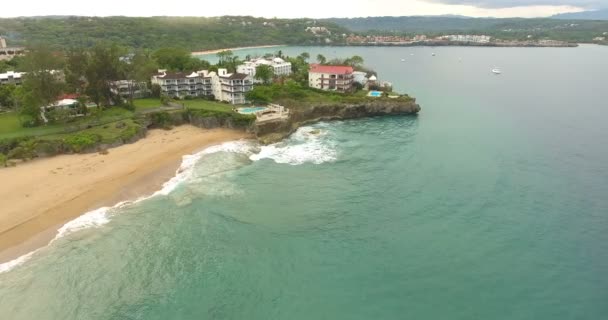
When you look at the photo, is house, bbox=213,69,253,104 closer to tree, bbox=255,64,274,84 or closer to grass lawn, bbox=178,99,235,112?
grass lawn, bbox=178,99,235,112

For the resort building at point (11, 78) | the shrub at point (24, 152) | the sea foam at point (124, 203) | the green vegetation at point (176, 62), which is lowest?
the sea foam at point (124, 203)

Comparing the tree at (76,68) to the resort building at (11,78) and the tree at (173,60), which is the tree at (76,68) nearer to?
the resort building at (11,78)

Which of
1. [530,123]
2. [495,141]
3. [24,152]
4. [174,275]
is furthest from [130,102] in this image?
[530,123]

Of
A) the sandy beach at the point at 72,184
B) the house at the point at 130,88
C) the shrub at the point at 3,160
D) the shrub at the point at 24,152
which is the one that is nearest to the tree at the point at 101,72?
the house at the point at 130,88

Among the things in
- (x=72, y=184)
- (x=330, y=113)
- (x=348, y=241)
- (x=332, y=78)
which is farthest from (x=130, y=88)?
(x=348, y=241)

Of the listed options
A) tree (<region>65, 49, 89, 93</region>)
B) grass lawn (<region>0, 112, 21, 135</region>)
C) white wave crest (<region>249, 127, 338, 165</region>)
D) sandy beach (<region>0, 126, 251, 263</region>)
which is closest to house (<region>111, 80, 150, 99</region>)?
tree (<region>65, 49, 89, 93</region>)

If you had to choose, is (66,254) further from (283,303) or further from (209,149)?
(209,149)
